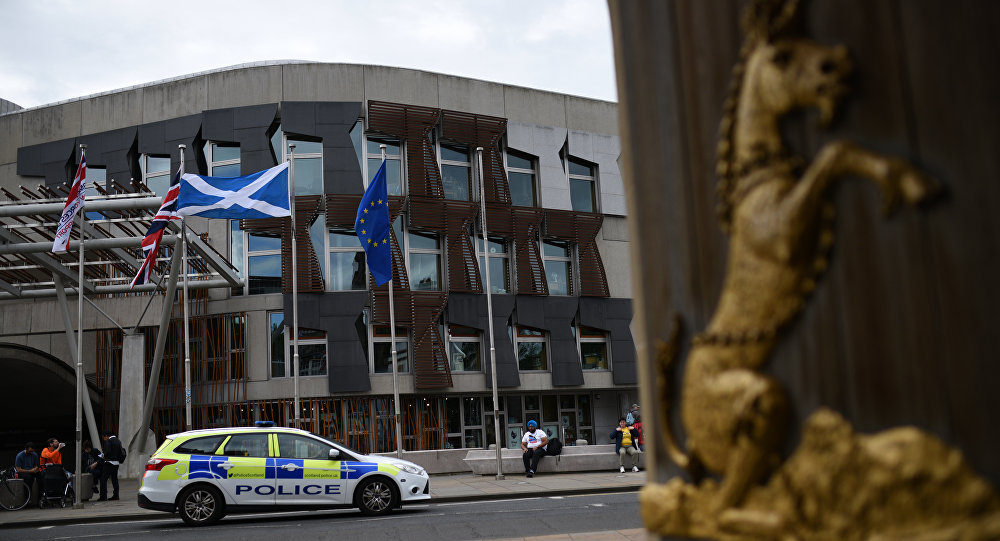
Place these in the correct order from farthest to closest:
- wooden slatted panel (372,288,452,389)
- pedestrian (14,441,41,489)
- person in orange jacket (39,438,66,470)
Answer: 1. wooden slatted panel (372,288,452,389)
2. person in orange jacket (39,438,66,470)
3. pedestrian (14,441,41,489)

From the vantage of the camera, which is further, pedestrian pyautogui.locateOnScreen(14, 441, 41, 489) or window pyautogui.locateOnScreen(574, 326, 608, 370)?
window pyautogui.locateOnScreen(574, 326, 608, 370)

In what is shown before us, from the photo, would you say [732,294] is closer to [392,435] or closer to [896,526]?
[896,526]

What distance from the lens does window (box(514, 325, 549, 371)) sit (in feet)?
115

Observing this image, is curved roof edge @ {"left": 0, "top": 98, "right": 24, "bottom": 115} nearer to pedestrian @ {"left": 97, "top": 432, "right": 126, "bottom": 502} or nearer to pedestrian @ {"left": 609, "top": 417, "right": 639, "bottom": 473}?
pedestrian @ {"left": 97, "top": 432, "right": 126, "bottom": 502}

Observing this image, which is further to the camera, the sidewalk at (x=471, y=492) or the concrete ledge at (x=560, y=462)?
the concrete ledge at (x=560, y=462)

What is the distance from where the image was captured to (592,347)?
1435 inches

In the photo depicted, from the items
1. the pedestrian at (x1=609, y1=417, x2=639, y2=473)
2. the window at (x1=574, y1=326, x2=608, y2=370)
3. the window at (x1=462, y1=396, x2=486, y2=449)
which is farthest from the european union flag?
the window at (x1=574, y1=326, x2=608, y2=370)

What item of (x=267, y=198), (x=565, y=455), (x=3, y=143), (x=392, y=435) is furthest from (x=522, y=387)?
(x=3, y=143)

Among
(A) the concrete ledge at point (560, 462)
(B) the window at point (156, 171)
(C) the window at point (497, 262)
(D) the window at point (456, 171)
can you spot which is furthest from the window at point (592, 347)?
(B) the window at point (156, 171)

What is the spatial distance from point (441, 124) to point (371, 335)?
925 centimetres

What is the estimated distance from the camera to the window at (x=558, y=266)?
120 feet

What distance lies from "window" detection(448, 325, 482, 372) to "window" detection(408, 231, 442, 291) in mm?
1965

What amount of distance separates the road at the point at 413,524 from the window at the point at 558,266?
19.9 meters

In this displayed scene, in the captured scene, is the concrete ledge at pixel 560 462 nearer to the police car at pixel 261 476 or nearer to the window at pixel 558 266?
the police car at pixel 261 476
